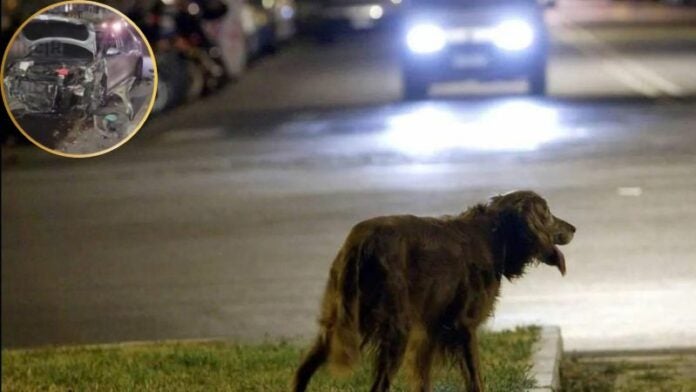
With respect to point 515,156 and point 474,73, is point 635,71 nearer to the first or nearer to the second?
point 474,73

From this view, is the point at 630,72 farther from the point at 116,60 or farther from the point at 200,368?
the point at 116,60

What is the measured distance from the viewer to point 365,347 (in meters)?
5.61

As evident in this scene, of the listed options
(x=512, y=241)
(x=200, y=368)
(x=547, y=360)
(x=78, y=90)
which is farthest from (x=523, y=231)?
(x=200, y=368)

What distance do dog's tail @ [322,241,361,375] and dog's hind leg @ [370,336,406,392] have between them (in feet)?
0.27

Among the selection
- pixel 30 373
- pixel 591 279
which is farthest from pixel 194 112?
pixel 30 373

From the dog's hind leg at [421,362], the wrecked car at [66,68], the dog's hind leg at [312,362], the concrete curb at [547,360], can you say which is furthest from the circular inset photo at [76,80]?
the concrete curb at [547,360]

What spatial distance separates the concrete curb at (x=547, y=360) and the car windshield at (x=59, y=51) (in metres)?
2.37

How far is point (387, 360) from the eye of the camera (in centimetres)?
557

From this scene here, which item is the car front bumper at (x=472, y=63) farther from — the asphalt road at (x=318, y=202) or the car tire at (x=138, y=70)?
the car tire at (x=138, y=70)

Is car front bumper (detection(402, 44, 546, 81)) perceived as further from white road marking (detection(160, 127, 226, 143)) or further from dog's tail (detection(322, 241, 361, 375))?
dog's tail (detection(322, 241, 361, 375))

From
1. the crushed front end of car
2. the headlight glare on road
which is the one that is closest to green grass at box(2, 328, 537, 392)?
the crushed front end of car

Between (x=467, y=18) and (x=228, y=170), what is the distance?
8258 mm

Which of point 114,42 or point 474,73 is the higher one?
point 114,42

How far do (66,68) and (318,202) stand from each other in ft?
26.0
